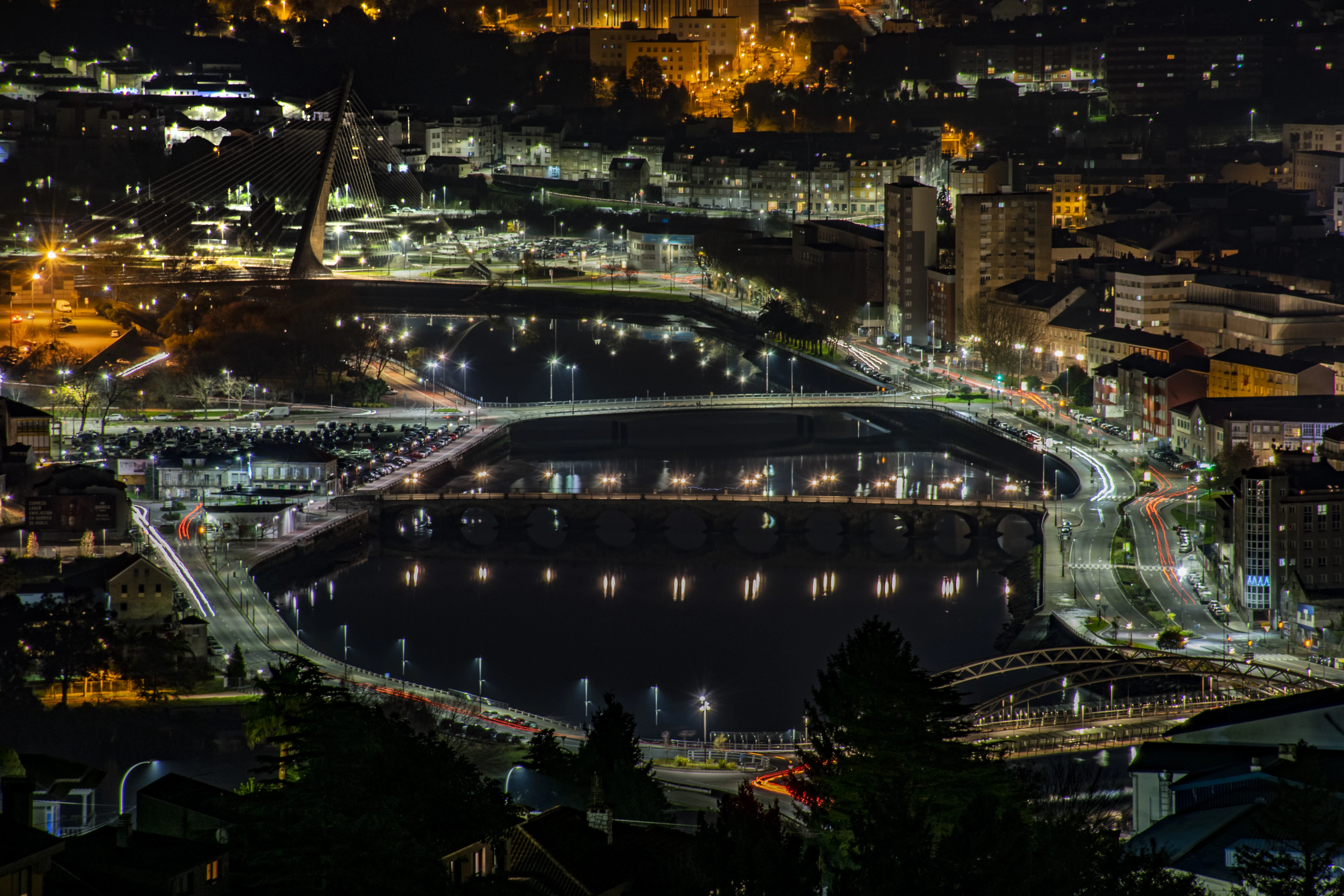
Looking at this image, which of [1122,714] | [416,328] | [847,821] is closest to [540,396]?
[416,328]

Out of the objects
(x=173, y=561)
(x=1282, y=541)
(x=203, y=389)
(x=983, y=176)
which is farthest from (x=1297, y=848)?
(x=983, y=176)

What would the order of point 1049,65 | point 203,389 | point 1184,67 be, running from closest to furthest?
point 203,389, point 1184,67, point 1049,65

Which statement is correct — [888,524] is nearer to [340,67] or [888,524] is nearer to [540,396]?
[540,396]

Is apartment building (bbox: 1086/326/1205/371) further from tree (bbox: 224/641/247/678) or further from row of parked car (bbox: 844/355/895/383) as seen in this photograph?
tree (bbox: 224/641/247/678)

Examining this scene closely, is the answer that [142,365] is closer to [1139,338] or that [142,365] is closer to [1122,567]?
[1139,338]

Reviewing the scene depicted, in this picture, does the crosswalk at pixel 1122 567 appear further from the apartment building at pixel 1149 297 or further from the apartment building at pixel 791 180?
the apartment building at pixel 791 180

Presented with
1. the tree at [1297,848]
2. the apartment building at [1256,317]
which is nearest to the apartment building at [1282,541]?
the apartment building at [1256,317]

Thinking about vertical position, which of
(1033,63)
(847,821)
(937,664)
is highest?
(1033,63)
